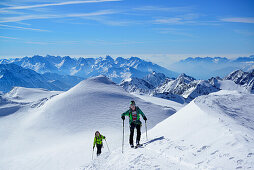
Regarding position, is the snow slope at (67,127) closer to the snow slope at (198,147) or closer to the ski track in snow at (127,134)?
the ski track in snow at (127,134)

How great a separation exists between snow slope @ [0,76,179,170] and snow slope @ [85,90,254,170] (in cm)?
1230

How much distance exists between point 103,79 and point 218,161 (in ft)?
207

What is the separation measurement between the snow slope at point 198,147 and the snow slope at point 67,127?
40.4 ft

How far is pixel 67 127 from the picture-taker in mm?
44250

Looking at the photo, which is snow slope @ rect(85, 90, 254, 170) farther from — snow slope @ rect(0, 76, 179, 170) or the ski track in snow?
snow slope @ rect(0, 76, 179, 170)

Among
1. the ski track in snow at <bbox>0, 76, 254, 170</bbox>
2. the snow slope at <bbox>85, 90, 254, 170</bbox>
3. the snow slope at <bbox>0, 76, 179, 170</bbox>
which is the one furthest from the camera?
the snow slope at <bbox>0, 76, 179, 170</bbox>

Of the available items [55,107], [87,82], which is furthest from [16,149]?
[87,82]

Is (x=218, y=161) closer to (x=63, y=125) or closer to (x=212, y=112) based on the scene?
(x=212, y=112)

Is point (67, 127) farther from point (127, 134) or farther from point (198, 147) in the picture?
point (198, 147)

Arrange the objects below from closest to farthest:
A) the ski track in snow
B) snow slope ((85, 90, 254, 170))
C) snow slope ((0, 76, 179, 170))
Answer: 1. snow slope ((85, 90, 254, 170))
2. the ski track in snow
3. snow slope ((0, 76, 179, 170))

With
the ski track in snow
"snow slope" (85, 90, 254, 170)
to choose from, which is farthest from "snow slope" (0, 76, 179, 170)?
"snow slope" (85, 90, 254, 170)

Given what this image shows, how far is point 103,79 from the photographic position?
71250mm

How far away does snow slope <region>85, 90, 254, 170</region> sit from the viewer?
31.5 feet

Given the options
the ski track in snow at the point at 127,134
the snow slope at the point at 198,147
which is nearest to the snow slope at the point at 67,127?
the ski track in snow at the point at 127,134
